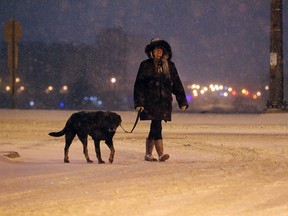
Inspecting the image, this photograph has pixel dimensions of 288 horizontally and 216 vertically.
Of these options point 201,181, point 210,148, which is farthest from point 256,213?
point 210,148

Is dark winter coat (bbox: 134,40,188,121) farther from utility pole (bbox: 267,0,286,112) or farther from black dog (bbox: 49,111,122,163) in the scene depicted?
utility pole (bbox: 267,0,286,112)

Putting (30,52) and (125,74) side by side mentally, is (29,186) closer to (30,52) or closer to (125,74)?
(125,74)

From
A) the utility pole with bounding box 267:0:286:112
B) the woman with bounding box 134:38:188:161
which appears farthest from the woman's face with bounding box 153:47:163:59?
the utility pole with bounding box 267:0:286:112

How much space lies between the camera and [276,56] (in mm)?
31297

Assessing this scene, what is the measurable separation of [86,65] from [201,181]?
99.9 metres

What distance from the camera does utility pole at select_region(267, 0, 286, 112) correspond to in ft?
103

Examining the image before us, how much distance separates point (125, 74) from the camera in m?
98.3

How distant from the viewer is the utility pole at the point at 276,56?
31.3 meters

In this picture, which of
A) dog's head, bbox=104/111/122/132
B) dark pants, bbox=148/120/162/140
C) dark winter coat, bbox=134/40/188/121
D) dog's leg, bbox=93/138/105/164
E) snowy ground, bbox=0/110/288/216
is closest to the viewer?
snowy ground, bbox=0/110/288/216

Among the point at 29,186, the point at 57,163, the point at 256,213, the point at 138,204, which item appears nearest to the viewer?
the point at 256,213

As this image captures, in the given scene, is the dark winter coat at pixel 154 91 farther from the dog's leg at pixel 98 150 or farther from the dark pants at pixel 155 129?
the dog's leg at pixel 98 150

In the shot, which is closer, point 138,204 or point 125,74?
point 138,204

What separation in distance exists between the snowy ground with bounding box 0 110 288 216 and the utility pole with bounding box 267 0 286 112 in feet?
43.7

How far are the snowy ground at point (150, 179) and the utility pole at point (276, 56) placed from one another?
525 inches
